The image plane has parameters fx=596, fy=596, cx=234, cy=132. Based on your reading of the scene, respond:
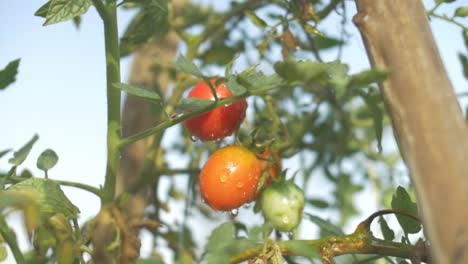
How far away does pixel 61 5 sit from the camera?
67cm

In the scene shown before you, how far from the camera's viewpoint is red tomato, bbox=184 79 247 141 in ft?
2.79

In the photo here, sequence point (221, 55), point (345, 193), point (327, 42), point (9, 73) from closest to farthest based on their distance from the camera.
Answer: point (9, 73) < point (327, 42) < point (221, 55) < point (345, 193)

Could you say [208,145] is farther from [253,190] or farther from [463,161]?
[463,161]

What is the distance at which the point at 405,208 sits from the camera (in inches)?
28.3

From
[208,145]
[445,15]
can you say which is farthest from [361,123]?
[445,15]

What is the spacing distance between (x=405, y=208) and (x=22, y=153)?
50 cm

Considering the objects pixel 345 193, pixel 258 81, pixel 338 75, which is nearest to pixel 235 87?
pixel 258 81

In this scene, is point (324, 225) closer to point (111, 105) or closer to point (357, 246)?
point (357, 246)

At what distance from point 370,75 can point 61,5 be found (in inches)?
14.8

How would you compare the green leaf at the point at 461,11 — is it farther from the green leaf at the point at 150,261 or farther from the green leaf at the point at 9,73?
the green leaf at the point at 9,73

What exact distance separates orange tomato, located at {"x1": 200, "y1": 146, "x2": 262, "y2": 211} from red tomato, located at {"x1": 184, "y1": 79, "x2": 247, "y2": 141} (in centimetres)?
3

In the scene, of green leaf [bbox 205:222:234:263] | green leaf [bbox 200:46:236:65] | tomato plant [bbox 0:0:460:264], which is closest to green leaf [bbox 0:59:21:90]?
tomato plant [bbox 0:0:460:264]

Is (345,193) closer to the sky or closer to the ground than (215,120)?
closer to the ground

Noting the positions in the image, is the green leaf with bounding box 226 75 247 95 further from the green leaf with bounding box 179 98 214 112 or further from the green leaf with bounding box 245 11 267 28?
the green leaf with bounding box 245 11 267 28
